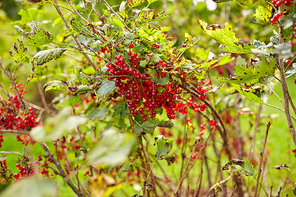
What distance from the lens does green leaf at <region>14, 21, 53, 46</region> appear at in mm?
574

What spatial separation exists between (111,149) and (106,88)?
1.08 feet

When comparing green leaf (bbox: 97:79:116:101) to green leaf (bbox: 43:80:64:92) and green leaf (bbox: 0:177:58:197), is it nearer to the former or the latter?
green leaf (bbox: 43:80:64:92)

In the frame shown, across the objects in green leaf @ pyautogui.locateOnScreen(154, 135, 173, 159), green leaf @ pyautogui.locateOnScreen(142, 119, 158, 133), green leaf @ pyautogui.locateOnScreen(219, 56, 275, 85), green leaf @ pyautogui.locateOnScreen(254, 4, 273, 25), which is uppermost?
green leaf @ pyautogui.locateOnScreen(254, 4, 273, 25)

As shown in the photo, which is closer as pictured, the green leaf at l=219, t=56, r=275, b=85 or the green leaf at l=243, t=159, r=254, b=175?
the green leaf at l=219, t=56, r=275, b=85

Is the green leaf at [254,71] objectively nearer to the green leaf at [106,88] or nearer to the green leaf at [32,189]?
the green leaf at [106,88]

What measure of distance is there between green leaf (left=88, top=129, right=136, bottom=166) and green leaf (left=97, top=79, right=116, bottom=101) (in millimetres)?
289

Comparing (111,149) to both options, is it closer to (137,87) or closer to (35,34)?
(137,87)

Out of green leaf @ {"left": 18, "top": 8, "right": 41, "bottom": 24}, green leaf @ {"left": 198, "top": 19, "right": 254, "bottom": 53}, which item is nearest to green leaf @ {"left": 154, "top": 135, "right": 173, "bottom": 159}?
green leaf @ {"left": 198, "top": 19, "right": 254, "bottom": 53}

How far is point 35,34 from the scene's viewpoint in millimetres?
575

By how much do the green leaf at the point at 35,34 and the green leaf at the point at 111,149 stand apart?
1.42ft

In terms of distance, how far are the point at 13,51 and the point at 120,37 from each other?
0.30 m

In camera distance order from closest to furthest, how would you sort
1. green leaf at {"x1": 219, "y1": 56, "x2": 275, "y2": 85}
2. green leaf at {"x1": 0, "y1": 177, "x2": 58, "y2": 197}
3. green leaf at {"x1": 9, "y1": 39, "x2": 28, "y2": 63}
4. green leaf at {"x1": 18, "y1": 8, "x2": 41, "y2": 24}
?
green leaf at {"x1": 0, "y1": 177, "x2": 58, "y2": 197} → green leaf at {"x1": 219, "y1": 56, "x2": 275, "y2": 85} → green leaf at {"x1": 9, "y1": 39, "x2": 28, "y2": 63} → green leaf at {"x1": 18, "y1": 8, "x2": 41, "y2": 24}

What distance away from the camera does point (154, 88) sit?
64 cm

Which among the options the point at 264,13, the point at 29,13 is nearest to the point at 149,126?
the point at 264,13
